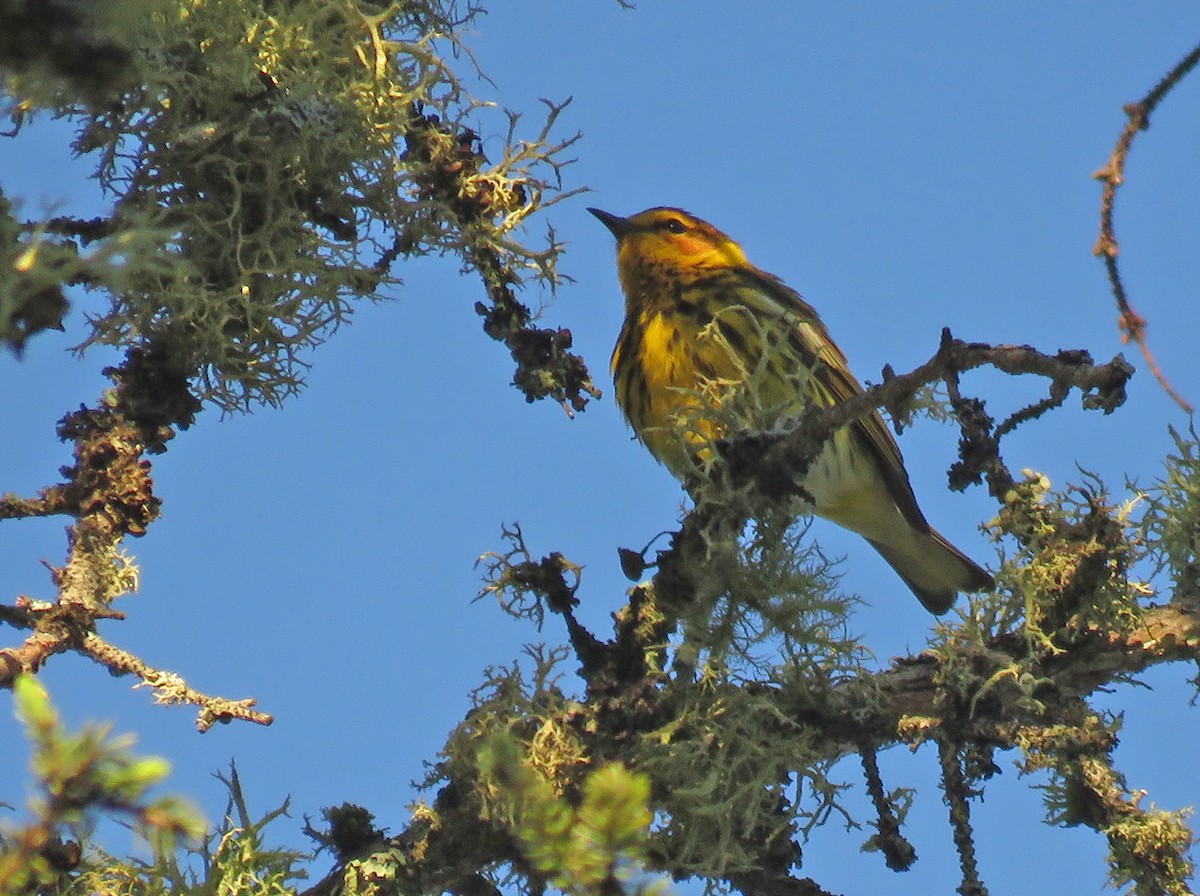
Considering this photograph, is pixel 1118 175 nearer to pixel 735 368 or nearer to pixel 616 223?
pixel 735 368

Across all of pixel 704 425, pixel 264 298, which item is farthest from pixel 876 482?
pixel 264 298

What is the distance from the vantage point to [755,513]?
2.76 meters

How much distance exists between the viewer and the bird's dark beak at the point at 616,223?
5340mm

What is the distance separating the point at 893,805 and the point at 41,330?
2264mm

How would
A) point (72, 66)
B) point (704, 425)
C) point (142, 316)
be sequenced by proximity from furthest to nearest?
point (704, 425) < point (142, 316) < point (72, 66)

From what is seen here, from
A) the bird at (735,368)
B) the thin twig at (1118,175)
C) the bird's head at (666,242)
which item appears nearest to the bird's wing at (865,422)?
the bird at (735,368)

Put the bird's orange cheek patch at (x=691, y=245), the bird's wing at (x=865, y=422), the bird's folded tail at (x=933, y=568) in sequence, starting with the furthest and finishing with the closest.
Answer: the bird's orange cheek patch at (x=691, y=245)
the bird's folded tail at (x=933, y=568)
the bird's wing at (x=865, y=422)

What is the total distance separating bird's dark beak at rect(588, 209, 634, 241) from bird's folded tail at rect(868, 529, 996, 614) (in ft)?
5.11

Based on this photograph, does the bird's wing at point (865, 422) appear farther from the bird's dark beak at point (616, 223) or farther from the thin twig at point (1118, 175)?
the thin twig at point (1118, 175)

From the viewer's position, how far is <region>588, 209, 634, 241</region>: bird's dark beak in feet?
17.5

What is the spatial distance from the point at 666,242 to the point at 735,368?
3.39 feet

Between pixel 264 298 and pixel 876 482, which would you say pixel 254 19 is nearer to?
pixel 264 298

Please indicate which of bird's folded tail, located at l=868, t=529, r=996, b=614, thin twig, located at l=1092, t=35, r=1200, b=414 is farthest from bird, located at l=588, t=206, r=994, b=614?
thin twig, located at l=1092, t=35, r=1200, b=414

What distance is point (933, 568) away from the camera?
512 cm
